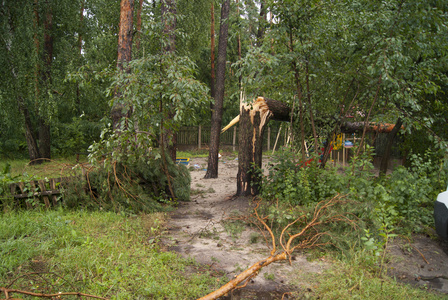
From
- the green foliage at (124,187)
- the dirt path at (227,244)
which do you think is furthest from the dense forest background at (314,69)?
the dirt path at (227,244)

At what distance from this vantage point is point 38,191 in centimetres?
592

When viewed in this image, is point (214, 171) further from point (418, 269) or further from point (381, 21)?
point (418, 269)

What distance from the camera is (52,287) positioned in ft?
10.5

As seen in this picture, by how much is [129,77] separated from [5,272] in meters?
3.96

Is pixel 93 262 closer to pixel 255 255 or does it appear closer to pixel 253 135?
pixel 255 255

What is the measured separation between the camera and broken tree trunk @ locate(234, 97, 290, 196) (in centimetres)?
750

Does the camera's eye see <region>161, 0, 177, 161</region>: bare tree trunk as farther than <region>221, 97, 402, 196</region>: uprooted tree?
No

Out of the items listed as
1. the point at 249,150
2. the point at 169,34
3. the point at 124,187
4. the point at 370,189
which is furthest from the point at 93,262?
the point at 169,34

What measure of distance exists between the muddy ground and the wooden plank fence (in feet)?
6.70

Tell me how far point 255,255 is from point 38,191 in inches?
152

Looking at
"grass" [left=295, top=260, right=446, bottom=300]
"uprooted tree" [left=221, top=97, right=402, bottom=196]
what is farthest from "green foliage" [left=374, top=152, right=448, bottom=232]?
"grass" [left=295, top=260, right=446, bottom=300]

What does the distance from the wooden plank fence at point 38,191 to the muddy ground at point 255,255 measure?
2.04 meters

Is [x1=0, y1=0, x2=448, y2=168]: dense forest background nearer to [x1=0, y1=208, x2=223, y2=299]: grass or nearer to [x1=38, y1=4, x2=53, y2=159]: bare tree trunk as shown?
[x1=38, y1=4, x2=53, y2=159]: bare tree trunk

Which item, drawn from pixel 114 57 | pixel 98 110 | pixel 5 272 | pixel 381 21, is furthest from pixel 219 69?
pixel 5 272
